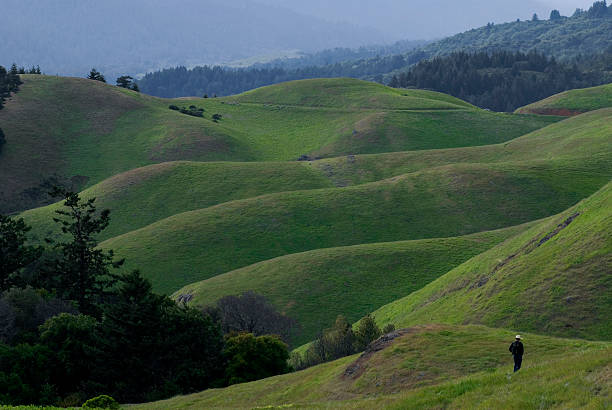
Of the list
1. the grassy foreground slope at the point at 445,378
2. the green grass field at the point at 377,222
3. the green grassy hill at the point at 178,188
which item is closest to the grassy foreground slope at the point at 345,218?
the green grass field at the point at 377,222

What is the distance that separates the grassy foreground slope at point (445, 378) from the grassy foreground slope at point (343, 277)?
90.3 ft

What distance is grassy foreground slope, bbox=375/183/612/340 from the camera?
38.8m

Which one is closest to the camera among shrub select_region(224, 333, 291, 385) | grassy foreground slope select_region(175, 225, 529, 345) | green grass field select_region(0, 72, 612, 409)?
green grass field select_region(0, 72, 612, 409)

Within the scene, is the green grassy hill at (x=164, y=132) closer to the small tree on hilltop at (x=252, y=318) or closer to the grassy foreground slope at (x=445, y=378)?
the small tree on hilltop at (x=252, y=318)

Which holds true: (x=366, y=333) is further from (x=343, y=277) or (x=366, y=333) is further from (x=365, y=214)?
(x=365, y=214)

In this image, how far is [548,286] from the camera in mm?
41938

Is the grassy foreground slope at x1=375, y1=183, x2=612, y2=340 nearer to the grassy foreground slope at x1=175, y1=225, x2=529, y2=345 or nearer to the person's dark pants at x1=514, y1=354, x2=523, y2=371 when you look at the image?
the grassy foreground slope at x1=175, y1=225, x2=529, y2=345

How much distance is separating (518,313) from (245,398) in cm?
1898

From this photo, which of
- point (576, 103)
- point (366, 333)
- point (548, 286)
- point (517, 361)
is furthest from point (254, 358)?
point (576, 103)

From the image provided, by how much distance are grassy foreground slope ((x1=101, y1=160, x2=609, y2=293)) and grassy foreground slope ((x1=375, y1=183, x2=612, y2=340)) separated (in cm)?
3760

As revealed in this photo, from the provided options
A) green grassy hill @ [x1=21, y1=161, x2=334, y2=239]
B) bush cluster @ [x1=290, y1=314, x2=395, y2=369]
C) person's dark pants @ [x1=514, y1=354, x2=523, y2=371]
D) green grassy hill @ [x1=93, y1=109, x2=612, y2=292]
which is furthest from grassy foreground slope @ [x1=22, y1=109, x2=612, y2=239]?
person's dark pants @ [x1=514, y1=354, x2=523, y2=371]

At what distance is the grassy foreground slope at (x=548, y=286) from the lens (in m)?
38.8

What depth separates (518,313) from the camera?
41219 mm

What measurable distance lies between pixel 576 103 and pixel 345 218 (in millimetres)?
122465
